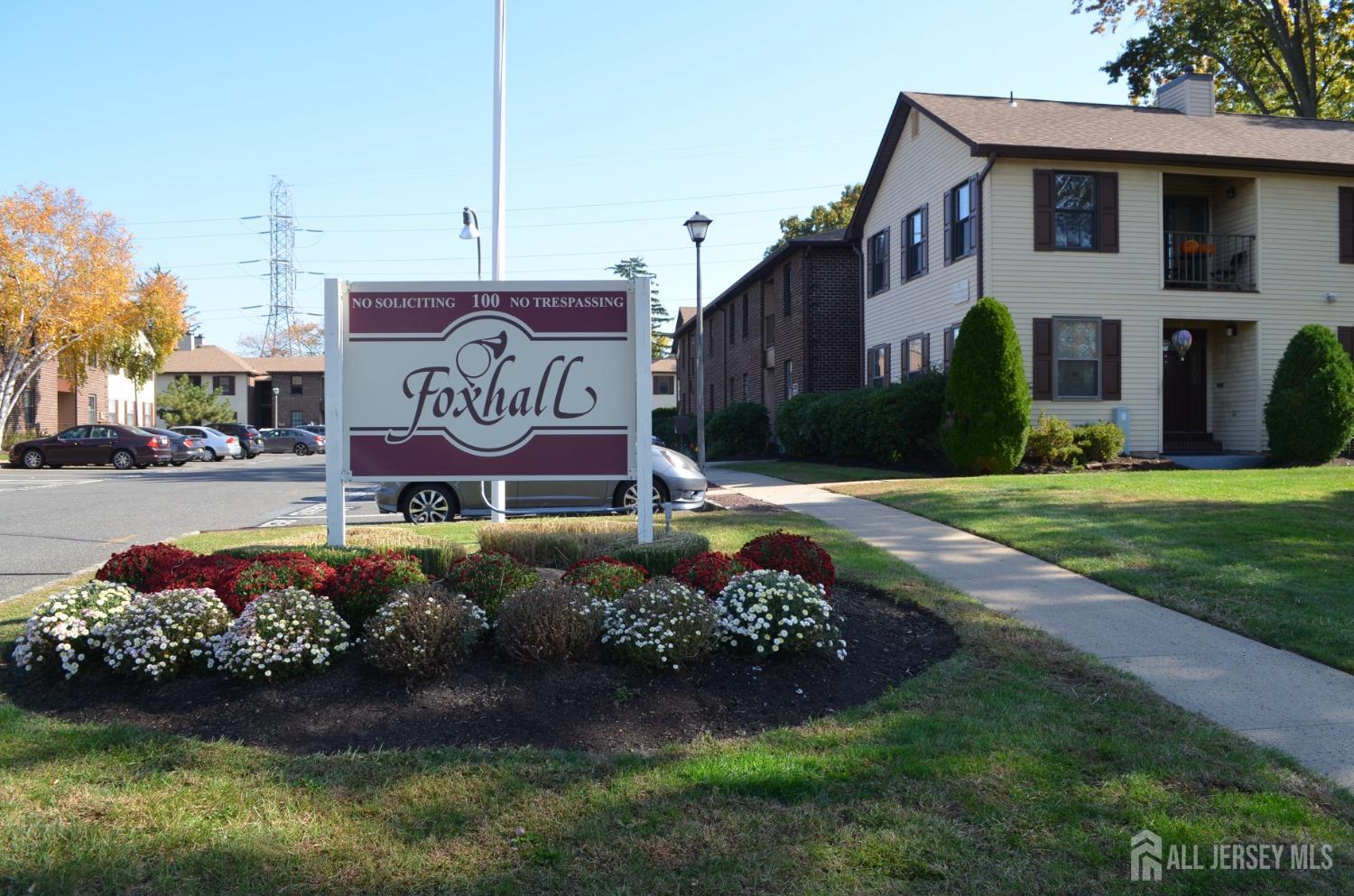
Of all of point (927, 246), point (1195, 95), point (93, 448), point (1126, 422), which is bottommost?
point (93, 448)

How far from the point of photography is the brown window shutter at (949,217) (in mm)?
21031

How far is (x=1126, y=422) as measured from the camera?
19516mm

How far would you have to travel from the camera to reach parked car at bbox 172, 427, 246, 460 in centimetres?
4378

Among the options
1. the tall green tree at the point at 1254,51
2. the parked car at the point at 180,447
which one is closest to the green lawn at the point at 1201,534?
the tall green tree at the point at 1254,51

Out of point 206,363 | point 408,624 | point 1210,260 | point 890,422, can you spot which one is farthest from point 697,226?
point 206,363

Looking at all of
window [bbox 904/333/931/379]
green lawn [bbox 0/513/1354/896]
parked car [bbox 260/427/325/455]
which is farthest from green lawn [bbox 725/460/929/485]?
parked car [bbox 260/427/325/455]

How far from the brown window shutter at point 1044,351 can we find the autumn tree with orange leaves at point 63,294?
35530mm

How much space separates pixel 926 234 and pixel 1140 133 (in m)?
4.70

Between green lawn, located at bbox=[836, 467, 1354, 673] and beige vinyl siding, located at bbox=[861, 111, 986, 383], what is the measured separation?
6.96 m

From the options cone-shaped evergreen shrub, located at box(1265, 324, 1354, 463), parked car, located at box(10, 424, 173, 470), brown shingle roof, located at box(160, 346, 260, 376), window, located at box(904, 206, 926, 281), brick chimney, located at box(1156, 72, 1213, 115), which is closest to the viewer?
cone-shaped evergreen shrub, located at box(1265, 324, 1354, 463)

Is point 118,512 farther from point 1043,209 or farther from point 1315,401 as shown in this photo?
point 1315,401

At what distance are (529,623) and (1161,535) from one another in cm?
698

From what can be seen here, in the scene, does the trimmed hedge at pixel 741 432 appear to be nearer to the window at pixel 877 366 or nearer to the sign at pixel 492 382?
the window at pixel 877 366

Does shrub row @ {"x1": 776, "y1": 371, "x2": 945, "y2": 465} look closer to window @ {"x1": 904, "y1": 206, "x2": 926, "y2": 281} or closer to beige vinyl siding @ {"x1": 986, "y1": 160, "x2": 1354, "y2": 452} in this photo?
beige vinyl siding @ {"x1": 986, "y1": 160, "x2": 1354, "y2": 452}
